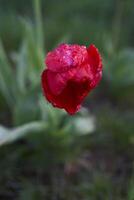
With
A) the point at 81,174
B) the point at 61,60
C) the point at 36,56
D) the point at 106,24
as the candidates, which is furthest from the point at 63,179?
the point at 106,24

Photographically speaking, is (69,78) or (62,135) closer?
(69,78)

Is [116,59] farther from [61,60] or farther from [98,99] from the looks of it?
[61,60]

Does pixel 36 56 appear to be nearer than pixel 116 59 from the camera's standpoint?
Yes

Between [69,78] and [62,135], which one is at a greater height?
[62,135]

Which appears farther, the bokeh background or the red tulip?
the bokeh background
